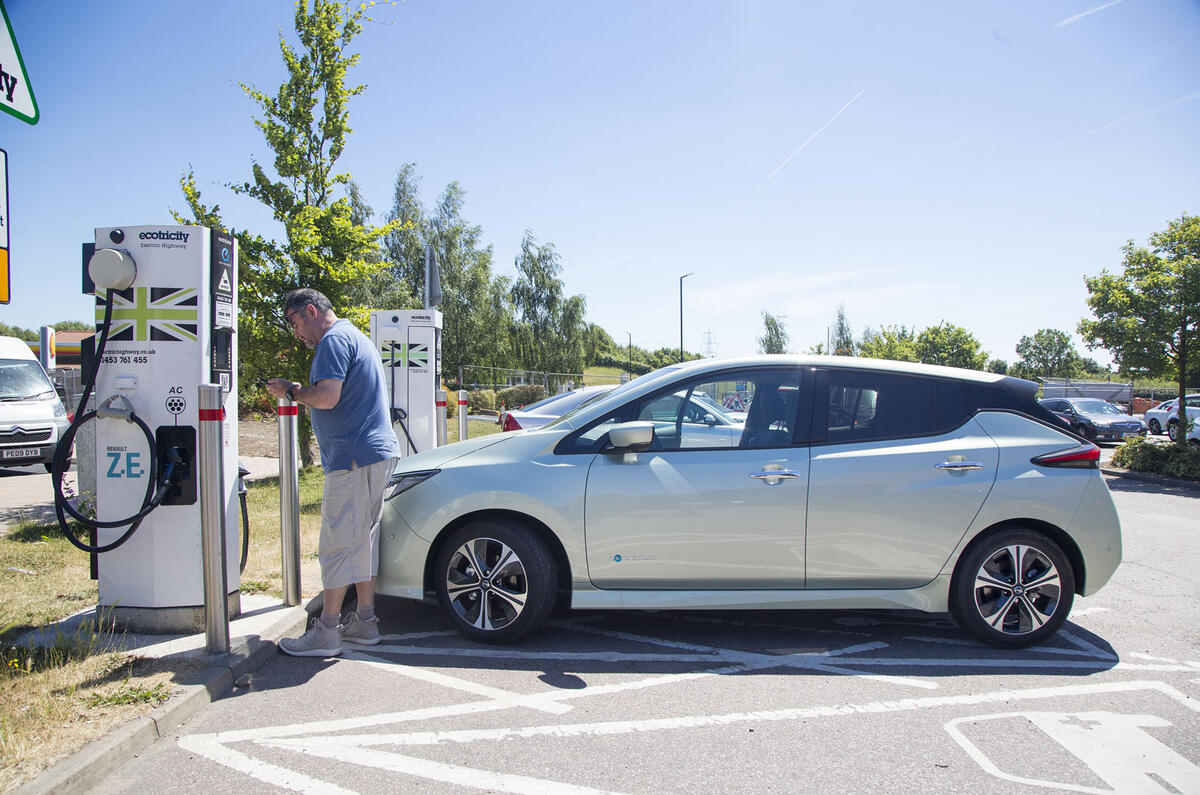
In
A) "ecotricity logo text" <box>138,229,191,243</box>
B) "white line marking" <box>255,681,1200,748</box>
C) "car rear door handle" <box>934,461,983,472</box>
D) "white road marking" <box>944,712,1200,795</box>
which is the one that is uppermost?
"ecotricity logo text" <box>138,229,191,243</box>

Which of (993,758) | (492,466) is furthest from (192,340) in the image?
(993,758)

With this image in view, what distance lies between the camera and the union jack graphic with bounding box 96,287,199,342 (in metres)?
4.16

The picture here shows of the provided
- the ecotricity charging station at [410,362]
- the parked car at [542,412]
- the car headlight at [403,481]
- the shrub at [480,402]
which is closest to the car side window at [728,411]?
the car headlight at [403,481]

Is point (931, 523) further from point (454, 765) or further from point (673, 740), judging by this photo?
point (454, 765)

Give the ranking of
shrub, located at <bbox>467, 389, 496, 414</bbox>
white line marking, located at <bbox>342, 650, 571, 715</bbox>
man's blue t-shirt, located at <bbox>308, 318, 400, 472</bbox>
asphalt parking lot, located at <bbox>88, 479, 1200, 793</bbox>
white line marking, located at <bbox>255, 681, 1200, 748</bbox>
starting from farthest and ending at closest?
shrub, located at <bbox>467, 389, 496, 414</bbox> < man's blue t-shirt, located at <bbox>308, 318, 400, 472</bbox> < white line marking, located at <bbox>342, 650, 571, 715</bbox> < white line marking, located at <bbox>255, 681, 1200, 748</bbox> < asphalt parking lot, located at <bbox>88, 479, 1200, 793</bbox>

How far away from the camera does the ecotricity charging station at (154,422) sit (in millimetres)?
4125

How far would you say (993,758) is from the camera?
3004 millimetres

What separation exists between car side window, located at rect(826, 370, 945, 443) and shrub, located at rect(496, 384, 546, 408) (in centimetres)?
2535

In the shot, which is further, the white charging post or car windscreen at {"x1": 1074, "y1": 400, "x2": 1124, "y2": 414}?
car windscreen at {"x1": 1074, "y1": 400, "x2": 1124, "y2": 414}

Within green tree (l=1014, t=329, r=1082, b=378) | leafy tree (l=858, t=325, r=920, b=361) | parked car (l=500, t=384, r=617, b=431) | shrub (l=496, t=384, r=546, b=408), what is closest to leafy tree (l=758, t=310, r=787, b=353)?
leafy tree (l=858, t=325, r=920, b=361)

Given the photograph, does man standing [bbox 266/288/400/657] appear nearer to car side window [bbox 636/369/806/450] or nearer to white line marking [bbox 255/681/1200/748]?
white line marking [bbox 255/681/1200/748]

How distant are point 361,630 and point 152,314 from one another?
217 centimetres

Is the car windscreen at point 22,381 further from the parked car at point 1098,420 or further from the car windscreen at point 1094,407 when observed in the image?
the car windscreen at point 1094,407

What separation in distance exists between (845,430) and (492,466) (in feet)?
6.90
